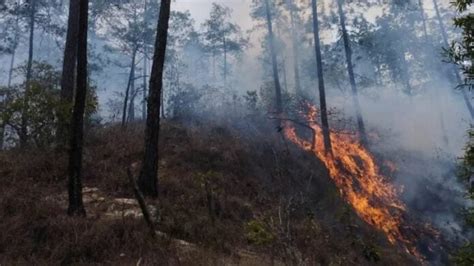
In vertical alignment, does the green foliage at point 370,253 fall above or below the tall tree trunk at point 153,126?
below

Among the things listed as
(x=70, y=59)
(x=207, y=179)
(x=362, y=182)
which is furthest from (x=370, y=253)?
(x=70, y=59)

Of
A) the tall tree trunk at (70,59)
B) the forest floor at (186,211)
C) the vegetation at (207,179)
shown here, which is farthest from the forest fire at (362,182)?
the tall tree trunk at (70,59)

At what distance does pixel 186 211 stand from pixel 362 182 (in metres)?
12.4

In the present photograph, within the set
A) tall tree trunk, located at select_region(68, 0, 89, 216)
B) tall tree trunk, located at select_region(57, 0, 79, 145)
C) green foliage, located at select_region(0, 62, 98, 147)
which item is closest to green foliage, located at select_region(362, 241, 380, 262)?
tall tree trunk, located at select_region(68, 0, 89, 216)

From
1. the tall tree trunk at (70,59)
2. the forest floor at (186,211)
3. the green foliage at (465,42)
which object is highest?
the tall tree trunk at (70,59)

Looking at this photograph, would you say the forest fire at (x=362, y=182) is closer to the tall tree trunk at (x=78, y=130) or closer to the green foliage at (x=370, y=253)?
the green foliage at (x=370, y=253)

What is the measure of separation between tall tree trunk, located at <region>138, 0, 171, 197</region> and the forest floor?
1.82 ft

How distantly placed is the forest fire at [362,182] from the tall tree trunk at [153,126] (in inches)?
378

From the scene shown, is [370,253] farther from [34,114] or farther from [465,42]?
[34,114]

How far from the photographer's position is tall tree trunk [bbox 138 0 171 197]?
11.2 meters

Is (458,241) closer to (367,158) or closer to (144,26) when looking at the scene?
(367,158)

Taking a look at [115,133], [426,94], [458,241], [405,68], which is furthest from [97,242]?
[426,94]

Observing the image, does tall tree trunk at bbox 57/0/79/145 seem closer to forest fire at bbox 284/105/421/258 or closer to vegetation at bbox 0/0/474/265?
vegetation at bbox 0/0/474/265

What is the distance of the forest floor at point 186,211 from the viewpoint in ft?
25.7
